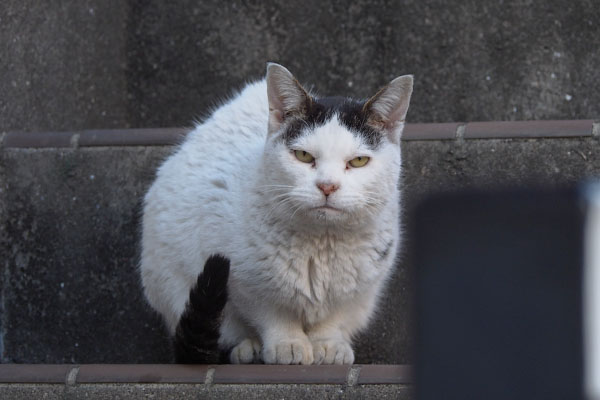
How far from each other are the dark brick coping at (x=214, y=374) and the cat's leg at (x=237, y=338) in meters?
0.29

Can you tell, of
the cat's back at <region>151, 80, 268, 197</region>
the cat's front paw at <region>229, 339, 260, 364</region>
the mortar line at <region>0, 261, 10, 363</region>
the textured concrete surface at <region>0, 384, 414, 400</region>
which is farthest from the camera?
the mortar line at <region>0, 261, 10, 363</region>

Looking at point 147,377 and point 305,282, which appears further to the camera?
point 305,282

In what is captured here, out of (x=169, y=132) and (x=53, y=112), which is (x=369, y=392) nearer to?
(x=169, y=132)

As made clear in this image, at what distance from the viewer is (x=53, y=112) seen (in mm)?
3520

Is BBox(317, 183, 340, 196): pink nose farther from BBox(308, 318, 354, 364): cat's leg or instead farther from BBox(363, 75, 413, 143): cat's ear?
BBox(308, 318, 354, 364): cat's leg

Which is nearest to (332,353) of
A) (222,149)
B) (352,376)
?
(352,376)

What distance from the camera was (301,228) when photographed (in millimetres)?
2455

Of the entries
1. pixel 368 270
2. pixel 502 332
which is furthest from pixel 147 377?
pixel 502 332

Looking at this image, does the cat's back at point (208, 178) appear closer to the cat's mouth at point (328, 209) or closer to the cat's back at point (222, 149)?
the cat's back at point (222, 149)

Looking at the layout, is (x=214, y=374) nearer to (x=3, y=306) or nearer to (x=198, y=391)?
(x=198, y=391)

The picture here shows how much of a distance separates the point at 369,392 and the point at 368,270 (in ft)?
1.63

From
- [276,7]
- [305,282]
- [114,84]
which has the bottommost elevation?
[305,282]

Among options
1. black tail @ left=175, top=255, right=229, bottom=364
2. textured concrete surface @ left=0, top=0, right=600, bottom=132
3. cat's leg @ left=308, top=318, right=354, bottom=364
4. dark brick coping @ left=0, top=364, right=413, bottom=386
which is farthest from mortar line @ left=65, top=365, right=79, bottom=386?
textured concrete surface @ left=0, top=0, right=600, bottom=132

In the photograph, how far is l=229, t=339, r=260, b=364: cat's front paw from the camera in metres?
2.58
